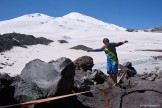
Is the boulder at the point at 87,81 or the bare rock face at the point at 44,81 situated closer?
the bare rock face at the point at 44,81

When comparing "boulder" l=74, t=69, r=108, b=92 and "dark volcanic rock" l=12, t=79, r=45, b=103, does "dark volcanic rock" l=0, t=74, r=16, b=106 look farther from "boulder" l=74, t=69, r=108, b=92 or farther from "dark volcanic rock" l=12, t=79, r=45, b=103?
"boulder" l=74, t=69, r=108, b=92

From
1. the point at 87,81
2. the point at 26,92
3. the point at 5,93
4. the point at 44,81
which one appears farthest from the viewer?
the point at 87,81

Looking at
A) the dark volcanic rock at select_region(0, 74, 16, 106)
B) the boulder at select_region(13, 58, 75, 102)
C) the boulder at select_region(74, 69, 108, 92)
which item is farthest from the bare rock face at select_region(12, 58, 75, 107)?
the boulder at select_region(74, 69, 108, 92)

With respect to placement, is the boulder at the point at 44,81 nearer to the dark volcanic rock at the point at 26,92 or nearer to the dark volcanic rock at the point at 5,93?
the dark volcanic rock at the point at 26,92

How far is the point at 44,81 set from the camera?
6668 mm

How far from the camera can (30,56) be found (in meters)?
20.2

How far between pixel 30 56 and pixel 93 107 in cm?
1385

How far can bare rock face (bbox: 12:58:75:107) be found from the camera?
6.23 m

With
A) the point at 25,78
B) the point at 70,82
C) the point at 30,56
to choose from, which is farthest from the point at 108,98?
the point at 30,56

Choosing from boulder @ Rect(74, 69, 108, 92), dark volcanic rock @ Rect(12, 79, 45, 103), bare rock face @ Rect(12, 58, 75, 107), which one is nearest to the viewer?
dark volcanic rock @ Rect(12, 79, 45, 103)

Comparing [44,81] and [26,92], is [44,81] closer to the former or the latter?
[44,81]

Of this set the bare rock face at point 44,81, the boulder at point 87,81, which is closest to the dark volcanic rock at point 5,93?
the bare rock face at point 44,81

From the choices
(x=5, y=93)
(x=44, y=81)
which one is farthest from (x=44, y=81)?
(x=5, y=93)

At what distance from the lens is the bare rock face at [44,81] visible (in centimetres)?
623
